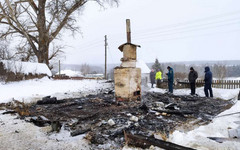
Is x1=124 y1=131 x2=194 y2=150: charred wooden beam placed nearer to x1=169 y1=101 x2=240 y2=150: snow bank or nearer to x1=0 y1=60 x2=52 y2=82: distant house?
x1=169 y1=101 x2=240 y2=150: snow bank

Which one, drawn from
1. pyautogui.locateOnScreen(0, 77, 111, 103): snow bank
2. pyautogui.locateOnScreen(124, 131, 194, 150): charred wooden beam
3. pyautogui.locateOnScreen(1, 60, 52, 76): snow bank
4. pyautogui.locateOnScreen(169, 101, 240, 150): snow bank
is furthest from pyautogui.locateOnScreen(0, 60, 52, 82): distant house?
pyautogui.locateOnScreen(169, 101, 240, 150): snow bank

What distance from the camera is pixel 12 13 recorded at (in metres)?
14.2

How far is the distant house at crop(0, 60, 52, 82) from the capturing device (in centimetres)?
1009

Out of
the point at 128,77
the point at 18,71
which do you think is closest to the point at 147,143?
the point at 128,77

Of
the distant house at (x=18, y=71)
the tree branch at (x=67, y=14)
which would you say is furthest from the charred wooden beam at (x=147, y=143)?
the tree branch at (x=67, y=14)

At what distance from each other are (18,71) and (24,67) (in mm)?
906

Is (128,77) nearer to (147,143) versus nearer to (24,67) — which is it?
(147,143)

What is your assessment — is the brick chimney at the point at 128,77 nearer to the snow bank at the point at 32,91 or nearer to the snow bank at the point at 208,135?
the snow bank at the point at 208,135

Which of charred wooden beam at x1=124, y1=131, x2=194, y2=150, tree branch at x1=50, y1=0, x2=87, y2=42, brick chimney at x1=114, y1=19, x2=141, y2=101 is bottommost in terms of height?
charred wooden beam at x1=124, y1=131, x2=194, y2=150

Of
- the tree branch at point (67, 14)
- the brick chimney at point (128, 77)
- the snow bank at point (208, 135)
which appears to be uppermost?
the tree branch at point (67, 14)

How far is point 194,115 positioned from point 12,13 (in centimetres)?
1732

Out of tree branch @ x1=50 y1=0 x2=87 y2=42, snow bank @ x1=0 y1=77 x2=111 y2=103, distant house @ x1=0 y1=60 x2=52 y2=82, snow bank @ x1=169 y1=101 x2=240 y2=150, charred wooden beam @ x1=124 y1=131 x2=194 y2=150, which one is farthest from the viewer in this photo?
tree branch @ x1=50 y1=0 x2=87 y2=42

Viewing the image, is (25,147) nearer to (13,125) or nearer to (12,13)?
(13,125)

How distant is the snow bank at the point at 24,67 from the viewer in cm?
1057
